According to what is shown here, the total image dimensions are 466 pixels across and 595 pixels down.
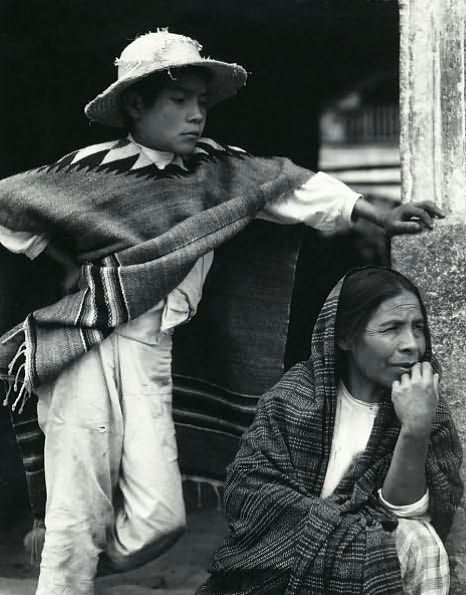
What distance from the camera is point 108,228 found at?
390 centimetres

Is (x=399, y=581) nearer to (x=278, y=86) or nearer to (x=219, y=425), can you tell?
(x=219, y=425)

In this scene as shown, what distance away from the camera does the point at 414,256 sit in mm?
3980

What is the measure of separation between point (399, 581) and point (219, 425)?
4.77 feet

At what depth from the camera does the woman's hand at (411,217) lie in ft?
12.5

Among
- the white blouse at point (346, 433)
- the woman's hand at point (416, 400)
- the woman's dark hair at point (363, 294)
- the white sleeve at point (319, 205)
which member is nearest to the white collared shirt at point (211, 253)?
the white sleeve at point (319, 205)

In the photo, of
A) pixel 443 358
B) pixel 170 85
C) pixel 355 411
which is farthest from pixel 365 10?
pixel 355 411

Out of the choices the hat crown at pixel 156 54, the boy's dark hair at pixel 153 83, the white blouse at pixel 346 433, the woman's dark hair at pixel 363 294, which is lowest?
the white blouse at pixel 346 433

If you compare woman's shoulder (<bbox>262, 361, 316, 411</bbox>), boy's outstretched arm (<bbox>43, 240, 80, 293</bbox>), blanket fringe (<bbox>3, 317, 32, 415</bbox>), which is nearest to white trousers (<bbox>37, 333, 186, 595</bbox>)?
blanket fringe (<bbox>3, 317, 32, 415</bbox>)

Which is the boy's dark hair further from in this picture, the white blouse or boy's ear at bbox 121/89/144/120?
the white blouse

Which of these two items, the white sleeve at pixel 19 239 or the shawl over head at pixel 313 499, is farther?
the white sleeve at pixel 19 239

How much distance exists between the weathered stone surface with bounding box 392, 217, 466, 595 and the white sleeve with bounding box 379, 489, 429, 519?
2.17ft

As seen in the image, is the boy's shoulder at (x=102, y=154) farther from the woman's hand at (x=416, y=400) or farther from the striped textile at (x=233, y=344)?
the woman's hand at (x=416, y=400)

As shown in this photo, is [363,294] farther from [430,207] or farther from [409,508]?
[409,508]

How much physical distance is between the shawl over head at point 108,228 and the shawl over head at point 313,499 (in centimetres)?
62
